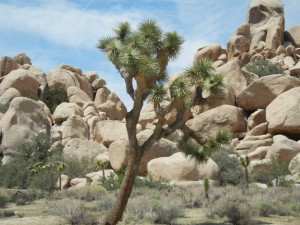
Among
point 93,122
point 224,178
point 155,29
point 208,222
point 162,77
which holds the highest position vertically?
point 93,122

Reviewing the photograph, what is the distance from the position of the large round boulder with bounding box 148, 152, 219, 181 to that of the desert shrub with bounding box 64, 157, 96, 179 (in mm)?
5945

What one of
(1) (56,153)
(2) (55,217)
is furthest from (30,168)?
(2) (55,217)

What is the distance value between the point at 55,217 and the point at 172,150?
14.9 m

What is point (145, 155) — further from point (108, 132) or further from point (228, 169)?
point (108, 132)

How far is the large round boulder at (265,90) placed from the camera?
34906 millimetres

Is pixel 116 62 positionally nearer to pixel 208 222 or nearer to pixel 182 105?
pixel 182 105

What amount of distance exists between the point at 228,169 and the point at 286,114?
27.6 ft

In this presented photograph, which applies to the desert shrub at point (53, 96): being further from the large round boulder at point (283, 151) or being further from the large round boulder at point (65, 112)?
the large round boulder at point (283, 151)

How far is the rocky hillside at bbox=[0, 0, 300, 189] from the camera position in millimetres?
27200

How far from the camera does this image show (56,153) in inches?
1264

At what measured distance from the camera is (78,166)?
29.5m

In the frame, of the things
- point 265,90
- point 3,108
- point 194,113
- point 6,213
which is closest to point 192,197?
point 6,213

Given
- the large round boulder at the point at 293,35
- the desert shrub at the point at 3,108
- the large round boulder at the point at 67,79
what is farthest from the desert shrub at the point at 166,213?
the large round boulder at the point at 293,35

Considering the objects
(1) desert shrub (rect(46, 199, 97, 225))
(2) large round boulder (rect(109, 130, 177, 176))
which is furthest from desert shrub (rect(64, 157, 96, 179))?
(1) desert shrub (rect(46, 199, 97, 225))
